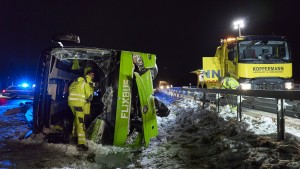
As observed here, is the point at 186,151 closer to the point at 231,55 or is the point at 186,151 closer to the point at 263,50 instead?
the point at 231,55

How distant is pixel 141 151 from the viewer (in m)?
5.65

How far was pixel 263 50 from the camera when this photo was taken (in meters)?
12.5

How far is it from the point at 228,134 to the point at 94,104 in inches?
130

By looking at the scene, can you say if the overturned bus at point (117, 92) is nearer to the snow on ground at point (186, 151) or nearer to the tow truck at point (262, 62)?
the snow on ground at point (186, 151)

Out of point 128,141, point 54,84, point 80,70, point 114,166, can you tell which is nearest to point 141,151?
point 128,141

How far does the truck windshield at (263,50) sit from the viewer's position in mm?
12398

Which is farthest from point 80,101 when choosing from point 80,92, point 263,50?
point 263,50

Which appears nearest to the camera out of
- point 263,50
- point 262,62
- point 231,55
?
point 262,62

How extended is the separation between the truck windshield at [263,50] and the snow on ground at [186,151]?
19.7ft

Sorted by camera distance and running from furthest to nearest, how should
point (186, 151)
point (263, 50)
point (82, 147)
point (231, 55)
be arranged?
point (231, 55)
point (263, 50)
point (82, 147)
point (186, 151)

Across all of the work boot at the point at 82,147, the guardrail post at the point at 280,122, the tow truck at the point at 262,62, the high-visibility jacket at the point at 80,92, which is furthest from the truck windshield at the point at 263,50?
the work boot at the point at 82,147

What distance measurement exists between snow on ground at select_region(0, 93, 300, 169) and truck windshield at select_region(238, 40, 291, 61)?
599 cm

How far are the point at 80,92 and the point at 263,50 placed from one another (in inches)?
367

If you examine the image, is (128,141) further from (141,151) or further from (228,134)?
(228,134)
